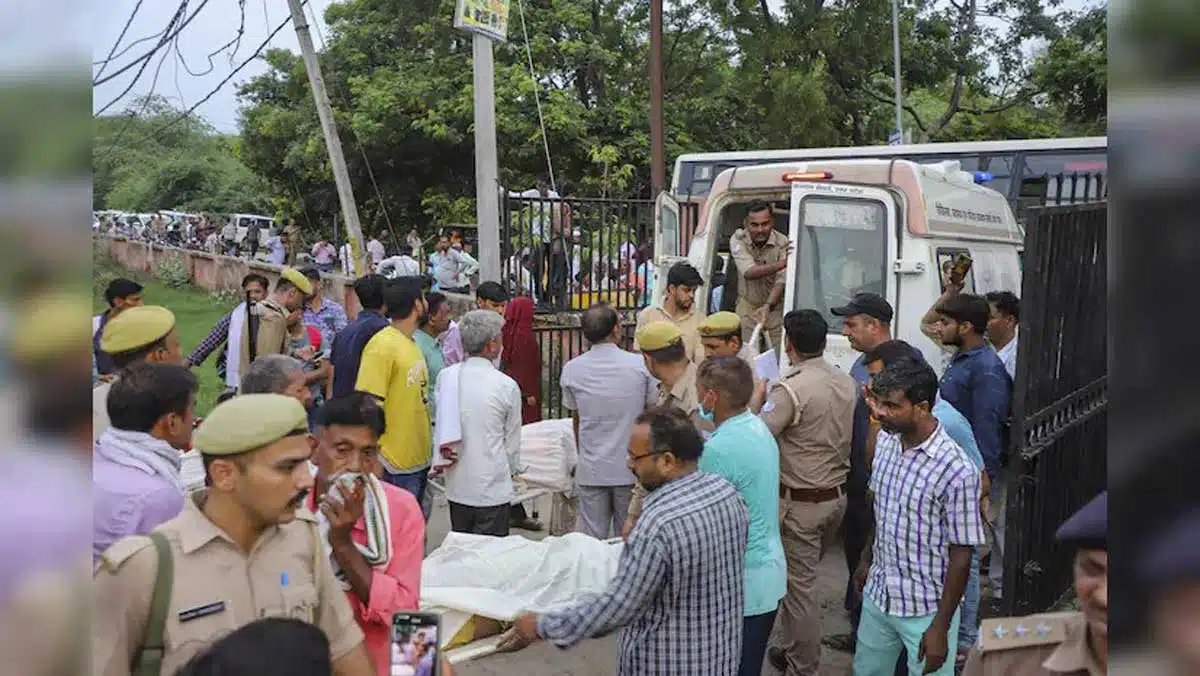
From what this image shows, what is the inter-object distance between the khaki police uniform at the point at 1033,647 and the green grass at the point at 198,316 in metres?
9.42

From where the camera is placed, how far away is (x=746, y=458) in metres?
3.41

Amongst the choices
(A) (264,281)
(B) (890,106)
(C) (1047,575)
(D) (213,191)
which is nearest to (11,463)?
(C) (1047,575)

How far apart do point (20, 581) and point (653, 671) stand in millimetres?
2213

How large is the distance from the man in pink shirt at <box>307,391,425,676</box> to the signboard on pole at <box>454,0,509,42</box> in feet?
17.9

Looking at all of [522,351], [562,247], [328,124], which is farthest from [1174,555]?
[328,124]

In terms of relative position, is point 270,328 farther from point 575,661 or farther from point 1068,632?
point 1068,632

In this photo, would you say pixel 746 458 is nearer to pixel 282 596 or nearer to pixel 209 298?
pixel 282 596

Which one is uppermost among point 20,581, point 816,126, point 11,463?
point 816,126

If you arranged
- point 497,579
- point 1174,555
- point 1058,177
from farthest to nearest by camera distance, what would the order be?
point 1058,177, point 497,579, point 1174,555

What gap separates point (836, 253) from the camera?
6.37 m

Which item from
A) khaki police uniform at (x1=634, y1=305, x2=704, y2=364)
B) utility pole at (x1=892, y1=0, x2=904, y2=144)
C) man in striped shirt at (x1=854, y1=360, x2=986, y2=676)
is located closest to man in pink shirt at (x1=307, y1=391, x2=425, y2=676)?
man in striped shirt at (x1=854, y1=360, x2=986, y2=676)

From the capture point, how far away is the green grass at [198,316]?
11.1m

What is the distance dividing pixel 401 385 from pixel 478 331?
50 cm

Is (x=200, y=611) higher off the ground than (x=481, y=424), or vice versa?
(x=200, y=611)
